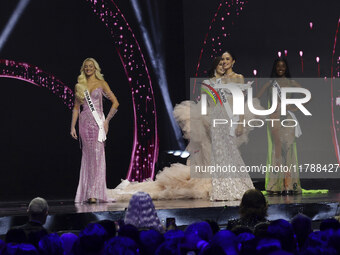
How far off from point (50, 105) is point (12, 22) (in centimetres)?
128

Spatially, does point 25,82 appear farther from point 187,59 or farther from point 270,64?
point 270,64

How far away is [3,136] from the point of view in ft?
29.3

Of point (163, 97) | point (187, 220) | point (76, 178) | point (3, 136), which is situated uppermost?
point (163, 97)

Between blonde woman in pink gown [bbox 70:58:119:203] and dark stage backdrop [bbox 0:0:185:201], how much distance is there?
1.75 m

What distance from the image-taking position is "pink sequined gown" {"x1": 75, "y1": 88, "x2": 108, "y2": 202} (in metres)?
7.07

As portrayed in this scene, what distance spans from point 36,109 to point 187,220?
4.27 meters

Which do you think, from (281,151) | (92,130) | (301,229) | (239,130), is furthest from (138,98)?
(301,229)

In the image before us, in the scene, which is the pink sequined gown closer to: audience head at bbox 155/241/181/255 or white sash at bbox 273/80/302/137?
white sash at bbox 273/80/302/137

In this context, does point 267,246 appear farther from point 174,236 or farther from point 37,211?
point 37,211

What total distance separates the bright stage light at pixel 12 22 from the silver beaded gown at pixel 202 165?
2647 mm

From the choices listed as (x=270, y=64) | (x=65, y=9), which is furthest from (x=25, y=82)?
(x=270, y=64)

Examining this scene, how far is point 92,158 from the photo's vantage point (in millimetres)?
7121

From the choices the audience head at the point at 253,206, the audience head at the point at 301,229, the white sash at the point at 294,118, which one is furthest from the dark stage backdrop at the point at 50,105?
the audience head at the point at 301,229

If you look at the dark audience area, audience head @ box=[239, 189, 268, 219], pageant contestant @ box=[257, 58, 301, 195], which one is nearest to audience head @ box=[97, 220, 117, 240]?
the dark audience area
